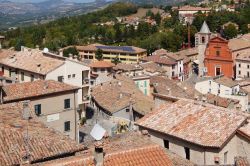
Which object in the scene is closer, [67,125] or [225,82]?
[67,125]

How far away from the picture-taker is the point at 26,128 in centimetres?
1800

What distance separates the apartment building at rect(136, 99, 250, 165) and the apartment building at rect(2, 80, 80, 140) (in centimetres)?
998

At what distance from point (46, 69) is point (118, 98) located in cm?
715

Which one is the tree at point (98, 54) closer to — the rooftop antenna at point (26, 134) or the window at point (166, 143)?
the window at point (166, 143)

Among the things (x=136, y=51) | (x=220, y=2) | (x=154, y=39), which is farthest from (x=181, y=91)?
(x=220, y=2)

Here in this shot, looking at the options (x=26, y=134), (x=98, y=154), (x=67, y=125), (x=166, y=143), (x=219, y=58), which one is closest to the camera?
(x=98, y=154)

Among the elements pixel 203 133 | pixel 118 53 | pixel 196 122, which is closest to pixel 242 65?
→ pixel 118 53

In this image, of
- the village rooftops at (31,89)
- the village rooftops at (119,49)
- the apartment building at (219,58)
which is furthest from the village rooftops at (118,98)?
the village rooftops at (119,49)

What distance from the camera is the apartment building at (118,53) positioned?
93.4 metres

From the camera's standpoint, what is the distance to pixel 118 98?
4231 cm

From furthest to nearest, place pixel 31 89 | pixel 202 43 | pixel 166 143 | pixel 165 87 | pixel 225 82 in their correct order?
1. pixel 202 43
2. pixel 225 82
3. pixel 165 87
4. pixel 31 89
5. pixel 166 143

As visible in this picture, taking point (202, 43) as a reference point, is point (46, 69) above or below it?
above

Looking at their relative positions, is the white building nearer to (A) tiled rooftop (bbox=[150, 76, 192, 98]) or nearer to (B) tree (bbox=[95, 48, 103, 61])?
(A) tiled rooftop (bbox=[150, 76, 192, 98])

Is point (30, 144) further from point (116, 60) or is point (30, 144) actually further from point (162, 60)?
point (116, 60)
